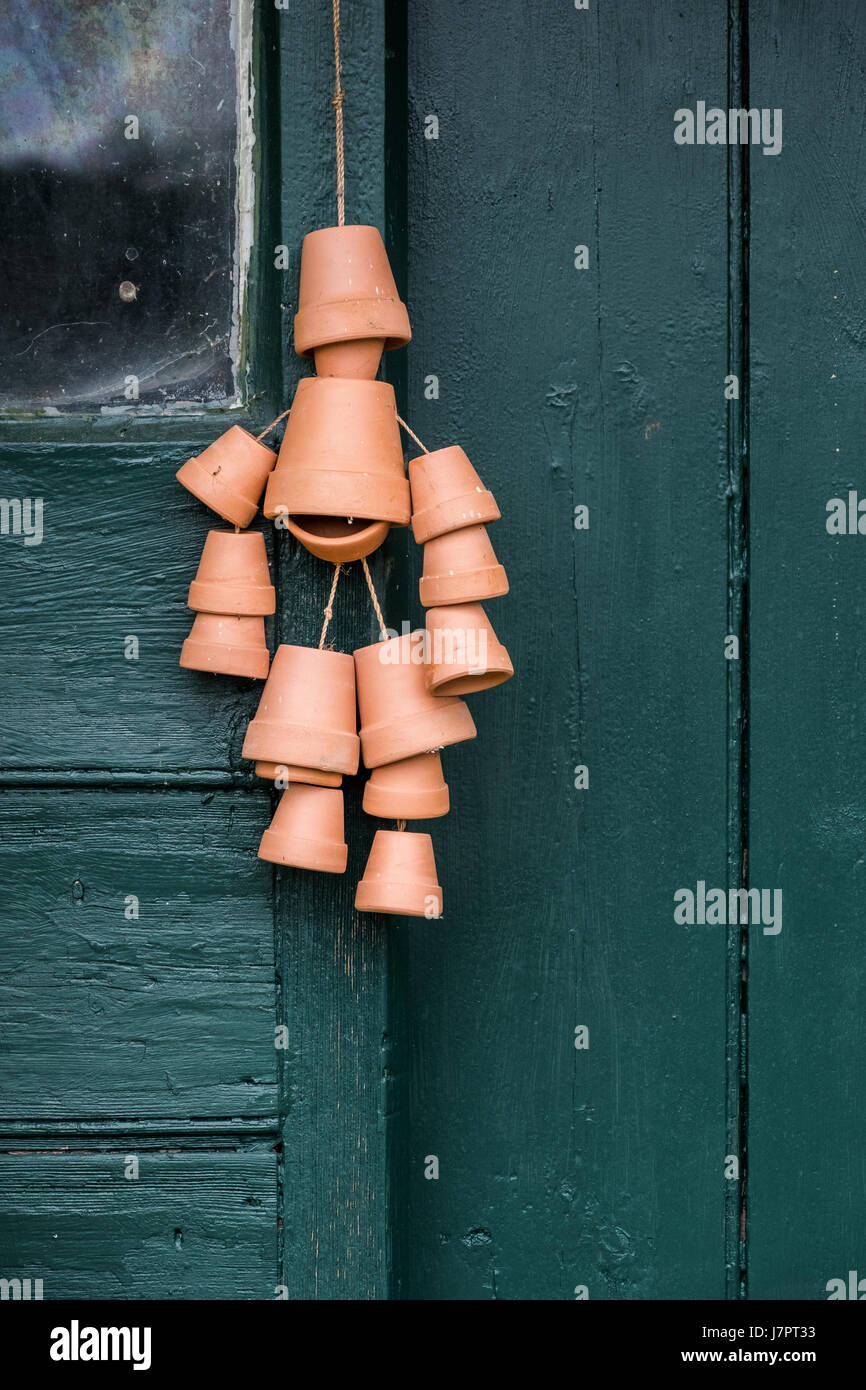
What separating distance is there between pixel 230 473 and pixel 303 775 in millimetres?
338

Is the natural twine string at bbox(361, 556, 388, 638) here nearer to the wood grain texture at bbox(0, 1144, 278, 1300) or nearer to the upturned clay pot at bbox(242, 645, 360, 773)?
the upturned clay pot at bbox(242, 645, 360, 773)

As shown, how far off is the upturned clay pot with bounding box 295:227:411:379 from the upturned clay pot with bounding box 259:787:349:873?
457 mm

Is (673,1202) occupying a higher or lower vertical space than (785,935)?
lower

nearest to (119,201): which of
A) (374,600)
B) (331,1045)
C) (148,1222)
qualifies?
(374,600)

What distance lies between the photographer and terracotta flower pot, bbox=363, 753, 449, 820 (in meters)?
1.24

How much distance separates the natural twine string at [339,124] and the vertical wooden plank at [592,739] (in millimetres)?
205

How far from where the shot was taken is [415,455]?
4.75 feet

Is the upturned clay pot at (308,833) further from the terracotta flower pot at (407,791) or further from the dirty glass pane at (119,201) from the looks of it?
the dirty glass pane at (119,201)

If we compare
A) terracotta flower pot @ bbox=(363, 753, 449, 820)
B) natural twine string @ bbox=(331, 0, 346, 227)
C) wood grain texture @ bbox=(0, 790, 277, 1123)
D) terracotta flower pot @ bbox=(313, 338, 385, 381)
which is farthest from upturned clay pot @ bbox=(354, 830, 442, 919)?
natural twine string @ bbox=(331, 0, 346, 227)

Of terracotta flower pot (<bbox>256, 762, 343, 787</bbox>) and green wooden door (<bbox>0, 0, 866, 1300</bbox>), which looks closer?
terracotta flower pot (<bbox>256, 762, 343, 787</bbox>)

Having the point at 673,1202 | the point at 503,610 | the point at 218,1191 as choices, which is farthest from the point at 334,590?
the point at 673,1202

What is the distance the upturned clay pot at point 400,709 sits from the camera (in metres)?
1.23
